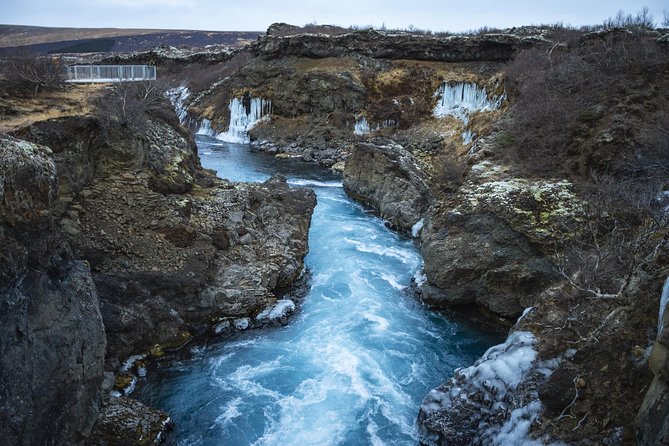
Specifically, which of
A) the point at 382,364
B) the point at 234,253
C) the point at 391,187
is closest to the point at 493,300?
the point at 382,364

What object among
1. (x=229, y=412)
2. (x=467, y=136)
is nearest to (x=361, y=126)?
(x=467, y=136)

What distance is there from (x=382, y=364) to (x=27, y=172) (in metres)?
9.06

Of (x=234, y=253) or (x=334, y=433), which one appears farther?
(x=234, y=253)

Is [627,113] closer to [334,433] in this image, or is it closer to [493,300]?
[493,300]

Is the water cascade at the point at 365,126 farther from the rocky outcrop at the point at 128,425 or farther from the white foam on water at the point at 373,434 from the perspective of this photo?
the rocky outcrop at the point at 128,425

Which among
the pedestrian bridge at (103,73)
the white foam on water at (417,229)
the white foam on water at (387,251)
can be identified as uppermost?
the pedestrian bridge at (103,73)

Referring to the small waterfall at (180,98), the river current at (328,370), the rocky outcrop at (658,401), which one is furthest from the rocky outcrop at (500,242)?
the small waterfall at (180,98)

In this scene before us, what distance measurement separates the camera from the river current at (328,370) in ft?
34.7

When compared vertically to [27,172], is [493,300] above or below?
below

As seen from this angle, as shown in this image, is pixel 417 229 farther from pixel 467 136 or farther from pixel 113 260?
pixel 113 260

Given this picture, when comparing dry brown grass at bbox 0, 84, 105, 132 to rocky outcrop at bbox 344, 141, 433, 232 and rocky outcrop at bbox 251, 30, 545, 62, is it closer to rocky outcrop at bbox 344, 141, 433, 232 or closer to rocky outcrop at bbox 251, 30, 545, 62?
rocky outcrop at bbox 344, 141, 433, 232

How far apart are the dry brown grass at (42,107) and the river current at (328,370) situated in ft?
25.3

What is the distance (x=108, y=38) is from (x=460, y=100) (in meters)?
88.4

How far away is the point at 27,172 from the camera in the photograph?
298 inches
